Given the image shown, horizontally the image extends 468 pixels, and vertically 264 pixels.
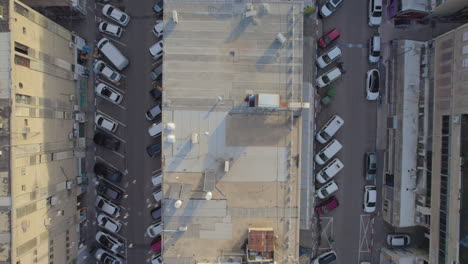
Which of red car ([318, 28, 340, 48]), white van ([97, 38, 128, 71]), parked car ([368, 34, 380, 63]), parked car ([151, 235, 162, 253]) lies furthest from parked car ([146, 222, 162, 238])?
parked car ([368, 34, 380, 63])

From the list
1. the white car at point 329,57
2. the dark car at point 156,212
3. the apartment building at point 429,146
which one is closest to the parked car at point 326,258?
the apartment building at point 429,146

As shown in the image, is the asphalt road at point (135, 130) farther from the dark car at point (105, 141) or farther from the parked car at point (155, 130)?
the parked car at point (155, 130)

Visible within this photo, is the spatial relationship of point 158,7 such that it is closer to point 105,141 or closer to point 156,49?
point 156,49

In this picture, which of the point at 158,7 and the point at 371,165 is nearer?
the point at 158,7

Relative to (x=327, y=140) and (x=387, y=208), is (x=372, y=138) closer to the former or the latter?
(x=327, y=140)

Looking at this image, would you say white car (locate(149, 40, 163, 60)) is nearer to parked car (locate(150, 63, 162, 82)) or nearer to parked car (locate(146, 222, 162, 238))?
parked car (locate(150, 63, 162, 82))

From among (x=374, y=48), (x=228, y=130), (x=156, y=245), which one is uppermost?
(x=374, y=48)

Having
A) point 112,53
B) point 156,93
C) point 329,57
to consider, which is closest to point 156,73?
point 156,93
